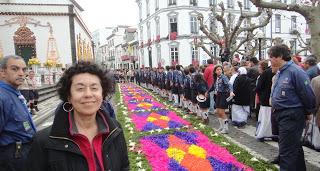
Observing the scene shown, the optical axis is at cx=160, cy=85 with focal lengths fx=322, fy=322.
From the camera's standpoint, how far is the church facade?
3009cm

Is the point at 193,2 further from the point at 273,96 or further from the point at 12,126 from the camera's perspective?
the point at 12,126

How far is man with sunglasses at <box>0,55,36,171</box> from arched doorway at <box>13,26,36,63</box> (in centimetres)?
2894

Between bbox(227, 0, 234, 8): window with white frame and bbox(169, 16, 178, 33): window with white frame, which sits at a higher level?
bbox(227, 0, 234, 8): window with white frame

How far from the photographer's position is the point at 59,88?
111 inches

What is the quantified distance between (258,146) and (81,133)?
21.7 ft

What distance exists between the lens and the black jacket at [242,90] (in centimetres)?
1083

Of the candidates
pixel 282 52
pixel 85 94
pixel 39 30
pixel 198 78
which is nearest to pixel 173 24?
pixel 39 30

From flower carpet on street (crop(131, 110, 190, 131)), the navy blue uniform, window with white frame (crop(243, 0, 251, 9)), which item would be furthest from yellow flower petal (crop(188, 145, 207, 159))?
window with white frame (crop(243, 0, 251, 9))

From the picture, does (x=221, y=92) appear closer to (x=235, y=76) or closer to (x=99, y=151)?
(x=235, y=76)

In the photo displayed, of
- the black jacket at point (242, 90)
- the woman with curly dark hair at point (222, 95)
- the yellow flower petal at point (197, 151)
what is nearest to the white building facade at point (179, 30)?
the black jacket at point (242, 90)

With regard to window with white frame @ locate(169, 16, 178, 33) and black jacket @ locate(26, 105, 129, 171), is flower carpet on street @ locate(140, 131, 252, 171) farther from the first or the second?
window with white frame @ locate(169, 16, 178, 33)

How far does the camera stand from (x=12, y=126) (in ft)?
12.0

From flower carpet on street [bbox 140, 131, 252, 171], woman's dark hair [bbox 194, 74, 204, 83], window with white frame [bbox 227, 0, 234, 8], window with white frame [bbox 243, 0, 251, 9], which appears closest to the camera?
flower carpet on street [bbox 140, 131, 252, 171]

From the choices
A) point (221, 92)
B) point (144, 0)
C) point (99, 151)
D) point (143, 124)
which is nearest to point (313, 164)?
point (221, 92)
